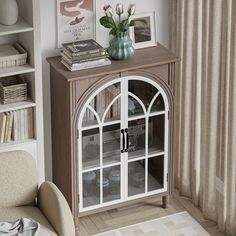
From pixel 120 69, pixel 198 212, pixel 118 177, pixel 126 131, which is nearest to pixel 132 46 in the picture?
pixel 120 69

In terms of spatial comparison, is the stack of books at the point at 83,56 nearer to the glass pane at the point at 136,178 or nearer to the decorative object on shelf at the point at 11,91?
the decorative object on shelf at the point at 11,91

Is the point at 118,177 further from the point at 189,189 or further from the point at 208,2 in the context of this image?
the point at 208,2

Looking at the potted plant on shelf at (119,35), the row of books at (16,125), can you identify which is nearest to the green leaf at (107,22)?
the potted plant on shelf at (119,35)

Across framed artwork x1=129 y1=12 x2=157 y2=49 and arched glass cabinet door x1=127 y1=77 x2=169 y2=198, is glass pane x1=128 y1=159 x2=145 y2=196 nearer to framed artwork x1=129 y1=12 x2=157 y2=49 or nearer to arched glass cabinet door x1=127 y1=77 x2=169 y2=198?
arched glass cabinet door x1=127 y1=77 x2=169 y2=198

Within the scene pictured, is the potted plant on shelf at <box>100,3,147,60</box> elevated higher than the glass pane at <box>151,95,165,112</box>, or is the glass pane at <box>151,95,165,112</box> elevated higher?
the potted plant on shelf at <box>100,3,147,60</box>

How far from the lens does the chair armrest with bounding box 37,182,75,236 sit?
4.08 m

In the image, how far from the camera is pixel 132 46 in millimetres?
4738

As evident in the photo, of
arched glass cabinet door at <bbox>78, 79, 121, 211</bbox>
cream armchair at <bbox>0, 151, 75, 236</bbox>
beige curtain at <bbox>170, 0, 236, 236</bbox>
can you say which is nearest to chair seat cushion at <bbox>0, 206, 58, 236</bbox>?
cream armchair at <bbox>0, 151, 75, 236</bbox>

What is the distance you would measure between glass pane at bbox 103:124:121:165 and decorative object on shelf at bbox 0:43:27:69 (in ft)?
2.23

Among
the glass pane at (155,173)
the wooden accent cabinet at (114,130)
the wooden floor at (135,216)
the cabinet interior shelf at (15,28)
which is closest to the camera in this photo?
the cabinet interior shelf at (15,28)

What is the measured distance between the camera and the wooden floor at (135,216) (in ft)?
16.0

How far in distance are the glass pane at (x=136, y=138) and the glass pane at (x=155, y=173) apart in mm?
125

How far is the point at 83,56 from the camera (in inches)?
179

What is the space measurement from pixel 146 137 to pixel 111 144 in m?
0.25
